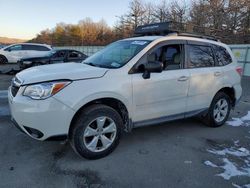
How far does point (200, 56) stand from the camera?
16.0 feet

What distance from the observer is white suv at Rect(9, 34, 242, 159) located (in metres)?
3.31

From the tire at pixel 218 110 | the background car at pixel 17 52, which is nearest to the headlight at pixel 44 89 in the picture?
the tire at pixel 218 110

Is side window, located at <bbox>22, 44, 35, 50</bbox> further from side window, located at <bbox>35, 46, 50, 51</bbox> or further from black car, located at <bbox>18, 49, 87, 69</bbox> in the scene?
black car, located at <bbox>18, 49, 87, 69</bbox>

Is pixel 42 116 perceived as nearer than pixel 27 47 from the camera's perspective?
Yes

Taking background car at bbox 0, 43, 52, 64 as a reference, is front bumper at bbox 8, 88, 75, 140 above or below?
below

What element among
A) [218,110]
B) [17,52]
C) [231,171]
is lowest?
[231,171]

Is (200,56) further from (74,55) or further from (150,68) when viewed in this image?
(74,55)

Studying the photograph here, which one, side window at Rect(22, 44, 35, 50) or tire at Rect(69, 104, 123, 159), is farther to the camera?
side window at Rect(22, 44, 35, 50)

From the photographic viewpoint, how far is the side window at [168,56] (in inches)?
168

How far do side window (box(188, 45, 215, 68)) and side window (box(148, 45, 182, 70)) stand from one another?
0.28m

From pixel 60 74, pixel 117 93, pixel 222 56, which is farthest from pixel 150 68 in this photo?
pixel 222 56

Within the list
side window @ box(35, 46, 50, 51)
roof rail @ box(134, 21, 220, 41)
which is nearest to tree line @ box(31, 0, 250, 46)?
roof rail @ box(134, 21, 220, 41)

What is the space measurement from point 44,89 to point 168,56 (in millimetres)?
2218

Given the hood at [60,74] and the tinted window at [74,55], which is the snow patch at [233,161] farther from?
the tinted window at [74,55]
